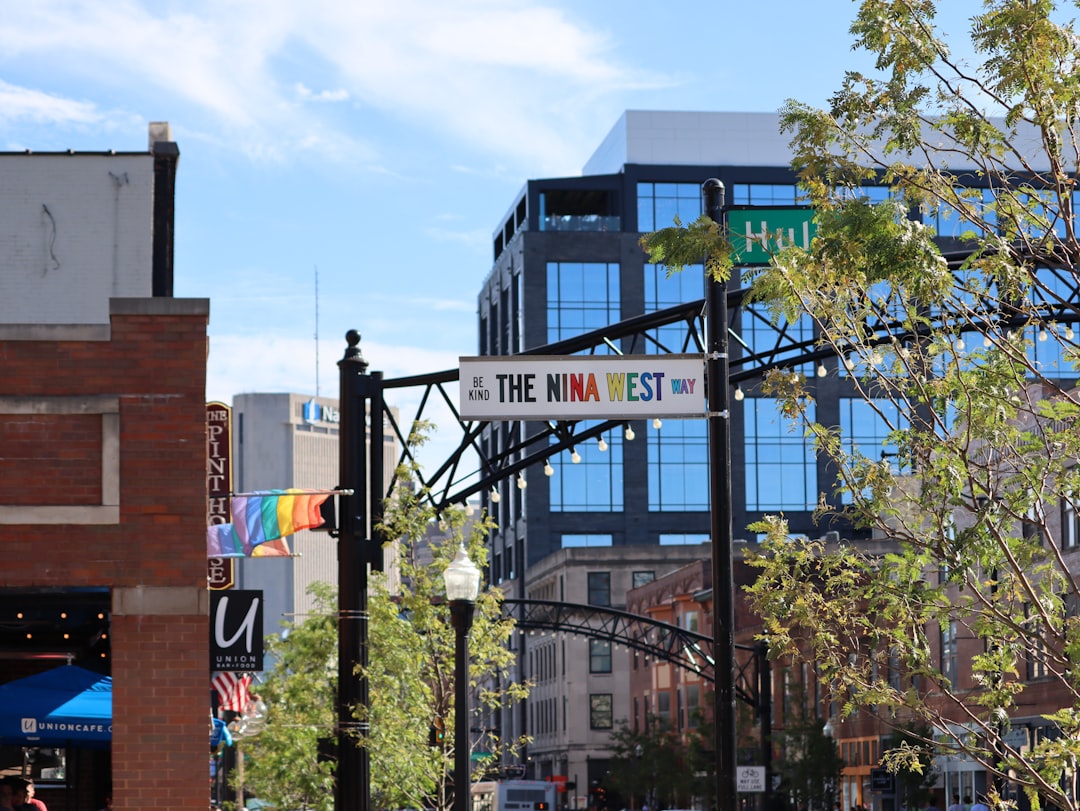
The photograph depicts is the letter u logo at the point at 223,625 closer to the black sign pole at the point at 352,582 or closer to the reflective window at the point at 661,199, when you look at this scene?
the black sign pole at the point at 352,582

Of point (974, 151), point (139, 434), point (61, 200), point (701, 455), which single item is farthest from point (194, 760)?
point (701, 455)

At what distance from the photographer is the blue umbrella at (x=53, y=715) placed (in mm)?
13609

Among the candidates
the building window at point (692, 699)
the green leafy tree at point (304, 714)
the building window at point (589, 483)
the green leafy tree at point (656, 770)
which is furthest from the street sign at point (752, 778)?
the building window at point (589, 483)

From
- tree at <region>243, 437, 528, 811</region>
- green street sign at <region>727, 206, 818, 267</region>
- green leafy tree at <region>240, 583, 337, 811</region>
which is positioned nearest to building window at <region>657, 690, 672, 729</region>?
green leafy tree at <region>240, 583, 337, 811</region>

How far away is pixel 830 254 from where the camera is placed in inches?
356

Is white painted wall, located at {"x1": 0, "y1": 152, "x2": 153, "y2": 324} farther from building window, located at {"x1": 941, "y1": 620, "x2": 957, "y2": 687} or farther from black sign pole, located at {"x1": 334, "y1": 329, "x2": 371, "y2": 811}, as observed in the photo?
building window, located at {"x1": 941, "y1": 620, "x2": 957, "y2": 687}

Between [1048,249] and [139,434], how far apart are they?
7081 mm

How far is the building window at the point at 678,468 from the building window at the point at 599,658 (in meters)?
9.86

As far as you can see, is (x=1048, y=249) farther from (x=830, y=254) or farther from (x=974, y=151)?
(x=830, y=254)

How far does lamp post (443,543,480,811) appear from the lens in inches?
685

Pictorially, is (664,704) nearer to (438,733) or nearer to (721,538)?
(438,733)

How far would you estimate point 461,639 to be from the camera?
17.5 meters

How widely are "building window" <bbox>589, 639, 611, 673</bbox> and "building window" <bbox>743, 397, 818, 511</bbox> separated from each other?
13223 mm

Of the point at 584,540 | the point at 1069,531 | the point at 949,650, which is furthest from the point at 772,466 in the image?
the point at 1069,531
